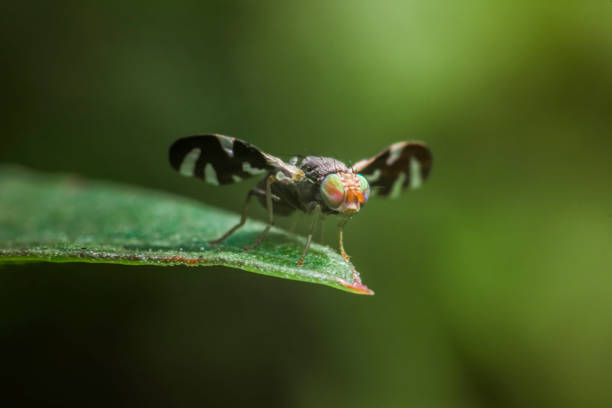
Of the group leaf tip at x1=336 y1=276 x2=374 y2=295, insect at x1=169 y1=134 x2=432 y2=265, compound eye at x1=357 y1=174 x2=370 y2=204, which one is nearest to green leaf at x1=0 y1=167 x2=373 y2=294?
leaf tip at x1=336 y1=276 x2=374 y2=295

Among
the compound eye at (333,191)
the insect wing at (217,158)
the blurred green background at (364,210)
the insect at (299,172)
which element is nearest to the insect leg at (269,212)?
the insect at (299,172)

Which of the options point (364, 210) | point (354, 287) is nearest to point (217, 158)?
point (354, 287)

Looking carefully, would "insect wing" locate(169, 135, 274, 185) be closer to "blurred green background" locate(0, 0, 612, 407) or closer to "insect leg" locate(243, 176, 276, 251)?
"insect leg" locate(243, 176, 276, 251)

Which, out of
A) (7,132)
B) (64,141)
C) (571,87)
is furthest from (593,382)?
(7,132)

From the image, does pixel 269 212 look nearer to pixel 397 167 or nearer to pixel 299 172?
pixel 299 172

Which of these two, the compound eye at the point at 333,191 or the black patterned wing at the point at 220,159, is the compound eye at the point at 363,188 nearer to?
the compound eye at the point at 333,191

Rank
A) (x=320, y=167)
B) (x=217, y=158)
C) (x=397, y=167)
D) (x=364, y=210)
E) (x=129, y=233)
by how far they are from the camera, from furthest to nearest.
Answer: (x=364, y=210) < (x=397, y=167) < (x=129, y=233) < (x=217, y=158) < (x=320, y=167)
